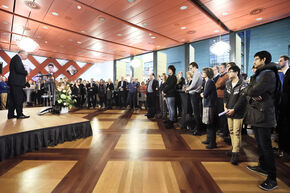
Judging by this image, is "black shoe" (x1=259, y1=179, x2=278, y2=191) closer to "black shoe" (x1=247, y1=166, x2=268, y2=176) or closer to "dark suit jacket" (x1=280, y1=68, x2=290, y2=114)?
"black shoe" (x1=247, y1=166, x2=268, y2=176)

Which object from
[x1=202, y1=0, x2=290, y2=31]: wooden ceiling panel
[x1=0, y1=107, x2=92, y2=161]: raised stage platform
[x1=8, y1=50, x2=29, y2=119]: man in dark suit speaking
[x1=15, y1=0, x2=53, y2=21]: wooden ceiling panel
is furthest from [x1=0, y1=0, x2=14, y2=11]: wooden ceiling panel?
[x1=202, y1=0, x2=290, y2=31]: wooden ceiling panel

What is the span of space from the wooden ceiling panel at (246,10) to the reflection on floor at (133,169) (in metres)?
3.69

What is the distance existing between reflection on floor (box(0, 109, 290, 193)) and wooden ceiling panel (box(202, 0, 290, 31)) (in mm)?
3686

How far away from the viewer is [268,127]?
1.35 metres

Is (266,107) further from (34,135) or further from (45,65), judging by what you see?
Result: (45,65)

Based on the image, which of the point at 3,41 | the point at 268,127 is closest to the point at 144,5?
the point at 268,127

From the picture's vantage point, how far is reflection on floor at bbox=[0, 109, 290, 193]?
1354 mm

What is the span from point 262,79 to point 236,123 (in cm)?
68

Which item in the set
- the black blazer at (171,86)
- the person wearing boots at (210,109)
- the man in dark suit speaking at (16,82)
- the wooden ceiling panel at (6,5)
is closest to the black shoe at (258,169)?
the person wearing boots at (210,109)

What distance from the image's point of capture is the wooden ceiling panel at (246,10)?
151 inches

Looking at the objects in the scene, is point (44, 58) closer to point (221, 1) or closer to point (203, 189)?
point (221, 1)

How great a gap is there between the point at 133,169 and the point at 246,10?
5.29m

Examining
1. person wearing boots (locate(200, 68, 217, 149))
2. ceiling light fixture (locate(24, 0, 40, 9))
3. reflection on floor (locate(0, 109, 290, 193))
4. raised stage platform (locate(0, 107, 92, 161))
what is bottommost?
reflection on floor (locate(0, 109, 290, 193))

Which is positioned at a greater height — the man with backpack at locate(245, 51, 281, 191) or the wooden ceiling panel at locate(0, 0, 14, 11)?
the wooden ceiling panel at locate(0, 0, 14, 11)
